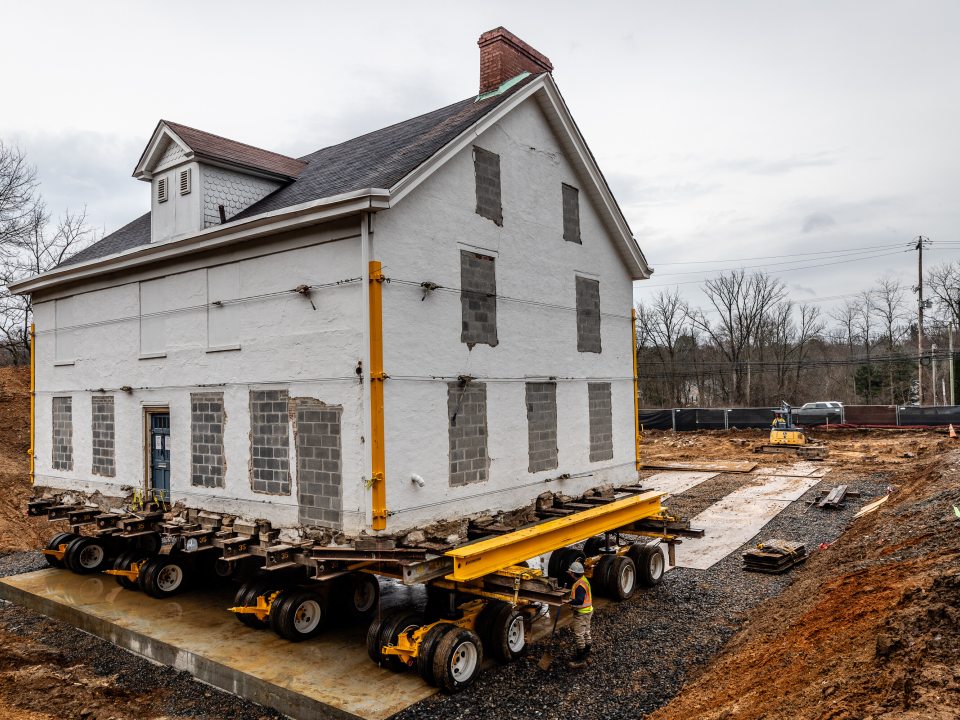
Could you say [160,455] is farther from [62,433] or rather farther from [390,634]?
[390,634]

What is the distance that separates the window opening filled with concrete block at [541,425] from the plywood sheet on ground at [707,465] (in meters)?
18.9

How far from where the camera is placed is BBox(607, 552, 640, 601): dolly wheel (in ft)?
42.1

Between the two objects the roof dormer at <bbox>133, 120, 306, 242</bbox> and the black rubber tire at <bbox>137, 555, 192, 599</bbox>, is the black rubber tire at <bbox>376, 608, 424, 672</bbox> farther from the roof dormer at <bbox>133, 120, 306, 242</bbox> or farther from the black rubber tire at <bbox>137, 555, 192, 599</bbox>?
the roof dormer at <bbox>133, 120, 306, 242</bbox>

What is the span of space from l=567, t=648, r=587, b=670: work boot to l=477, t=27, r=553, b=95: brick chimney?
10900 mm

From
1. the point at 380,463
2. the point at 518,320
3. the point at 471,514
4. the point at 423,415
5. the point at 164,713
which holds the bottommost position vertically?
the point at 164,713

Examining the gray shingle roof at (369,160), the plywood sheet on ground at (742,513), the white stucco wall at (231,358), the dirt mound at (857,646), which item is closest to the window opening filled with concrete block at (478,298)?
the gray shingle roof at (369,160)

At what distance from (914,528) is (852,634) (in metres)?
6.36

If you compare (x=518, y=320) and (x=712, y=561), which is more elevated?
(x=518, y=320)

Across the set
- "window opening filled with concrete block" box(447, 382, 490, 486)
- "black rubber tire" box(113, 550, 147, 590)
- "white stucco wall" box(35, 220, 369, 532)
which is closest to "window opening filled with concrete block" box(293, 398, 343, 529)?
"white stucco wall" box(35, 220, 369, 532)

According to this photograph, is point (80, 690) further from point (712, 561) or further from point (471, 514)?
point (712, 561)

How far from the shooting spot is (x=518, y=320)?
12039 millimetres

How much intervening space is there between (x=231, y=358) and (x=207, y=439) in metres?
1.55

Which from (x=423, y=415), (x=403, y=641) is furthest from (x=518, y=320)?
(x=403, y=641)

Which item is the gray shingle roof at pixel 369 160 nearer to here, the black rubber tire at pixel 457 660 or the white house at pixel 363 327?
the white house at pixel 363 327
